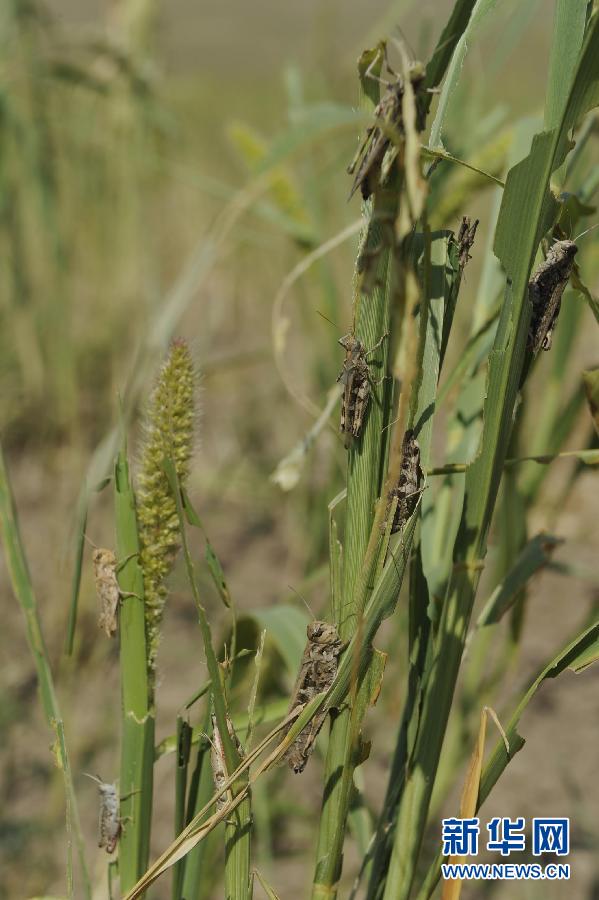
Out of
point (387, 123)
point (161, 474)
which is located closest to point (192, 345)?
point (161, 474)

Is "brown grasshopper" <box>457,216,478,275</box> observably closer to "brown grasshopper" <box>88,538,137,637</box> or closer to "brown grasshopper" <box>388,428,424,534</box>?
"brown grasshopper" <box>388,428,424,534</box>

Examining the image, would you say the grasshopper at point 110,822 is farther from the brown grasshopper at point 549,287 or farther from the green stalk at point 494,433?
the brown grasshopper at point 549,287

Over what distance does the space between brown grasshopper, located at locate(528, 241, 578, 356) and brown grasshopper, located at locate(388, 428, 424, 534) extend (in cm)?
9

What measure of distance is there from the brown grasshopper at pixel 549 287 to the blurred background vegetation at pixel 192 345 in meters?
0.15

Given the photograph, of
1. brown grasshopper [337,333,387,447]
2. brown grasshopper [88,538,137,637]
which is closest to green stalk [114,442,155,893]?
brown grasshopper [88,538,137,637]

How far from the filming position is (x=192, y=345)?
469 mm

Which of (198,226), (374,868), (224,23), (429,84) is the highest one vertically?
(224,23)

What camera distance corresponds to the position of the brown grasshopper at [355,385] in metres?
0.39

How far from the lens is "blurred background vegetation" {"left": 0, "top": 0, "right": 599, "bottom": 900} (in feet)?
3.28

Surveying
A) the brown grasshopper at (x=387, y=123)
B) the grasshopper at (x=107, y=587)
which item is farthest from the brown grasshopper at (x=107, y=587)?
the brown grasshopper at (x=387, y=123)

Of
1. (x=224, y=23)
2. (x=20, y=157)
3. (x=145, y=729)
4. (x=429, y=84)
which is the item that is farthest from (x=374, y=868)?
(x=224, y=23)

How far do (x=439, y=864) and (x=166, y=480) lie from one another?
26cm

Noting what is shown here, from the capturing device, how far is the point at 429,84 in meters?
0.42

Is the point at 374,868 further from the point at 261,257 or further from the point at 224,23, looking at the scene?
the point at 224,23
